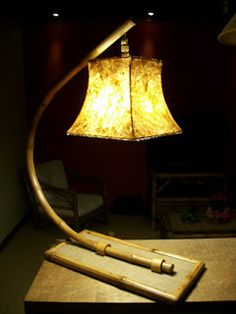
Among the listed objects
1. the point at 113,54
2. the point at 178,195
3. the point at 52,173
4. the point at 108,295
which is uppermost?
the point at 113,54

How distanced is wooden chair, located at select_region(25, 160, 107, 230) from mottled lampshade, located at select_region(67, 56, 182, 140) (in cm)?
236

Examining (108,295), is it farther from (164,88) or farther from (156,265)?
(164,88)

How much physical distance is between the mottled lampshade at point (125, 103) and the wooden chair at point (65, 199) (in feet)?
7.75

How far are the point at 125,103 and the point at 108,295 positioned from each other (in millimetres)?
641

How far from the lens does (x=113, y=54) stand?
4.23 metres

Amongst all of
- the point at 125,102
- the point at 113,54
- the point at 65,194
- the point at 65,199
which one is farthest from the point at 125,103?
the point at 113,54

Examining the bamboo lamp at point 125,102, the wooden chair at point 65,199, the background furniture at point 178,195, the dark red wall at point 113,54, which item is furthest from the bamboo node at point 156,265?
the dark red wall at point 113,54

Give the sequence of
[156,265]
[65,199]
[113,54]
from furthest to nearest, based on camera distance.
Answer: [113,54] < [65,199] < [156,265]

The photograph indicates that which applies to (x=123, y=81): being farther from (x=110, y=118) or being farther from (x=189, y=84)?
(x=189, y=84)

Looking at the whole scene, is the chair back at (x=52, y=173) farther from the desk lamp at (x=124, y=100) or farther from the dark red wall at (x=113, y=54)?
the desk lamp at (x=124, y=100)

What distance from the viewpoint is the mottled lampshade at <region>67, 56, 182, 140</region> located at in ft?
3.21

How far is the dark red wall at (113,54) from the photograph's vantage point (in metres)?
4.21

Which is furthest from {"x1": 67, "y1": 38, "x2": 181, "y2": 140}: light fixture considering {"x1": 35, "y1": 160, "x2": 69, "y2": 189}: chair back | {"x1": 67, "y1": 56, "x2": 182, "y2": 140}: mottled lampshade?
{"x1": 35, "y1": 160, "x2": 69, "y2": 189}: chair back

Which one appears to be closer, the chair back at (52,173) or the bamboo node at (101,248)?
the bamboo node at (101,248)
